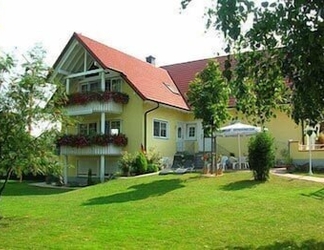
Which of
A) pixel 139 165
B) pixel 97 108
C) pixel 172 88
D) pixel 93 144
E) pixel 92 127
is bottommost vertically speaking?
pixel 139 165

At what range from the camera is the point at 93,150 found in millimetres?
28172

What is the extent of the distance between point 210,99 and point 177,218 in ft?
37.1

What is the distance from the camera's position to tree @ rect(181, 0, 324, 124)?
645 centimetres

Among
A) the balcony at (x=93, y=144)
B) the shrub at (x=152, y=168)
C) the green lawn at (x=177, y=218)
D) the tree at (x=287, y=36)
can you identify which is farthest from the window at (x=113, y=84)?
the tree at (x=287, y=36)

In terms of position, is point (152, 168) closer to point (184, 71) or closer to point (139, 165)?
point (139, 165)

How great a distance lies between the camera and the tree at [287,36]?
21.1ft

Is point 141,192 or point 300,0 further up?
point 300,0

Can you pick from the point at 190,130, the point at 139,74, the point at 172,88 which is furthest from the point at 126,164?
the point at 172,88

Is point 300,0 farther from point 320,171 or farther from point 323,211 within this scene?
point 320,171

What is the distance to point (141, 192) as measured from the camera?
59.3 ft

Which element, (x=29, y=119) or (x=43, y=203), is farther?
(x=43, y=203)

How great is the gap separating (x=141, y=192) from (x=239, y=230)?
813 centimetres

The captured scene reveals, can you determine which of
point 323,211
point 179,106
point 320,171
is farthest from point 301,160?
point 323,211

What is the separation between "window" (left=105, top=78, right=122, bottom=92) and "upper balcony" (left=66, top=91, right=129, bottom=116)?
3.63 ft
